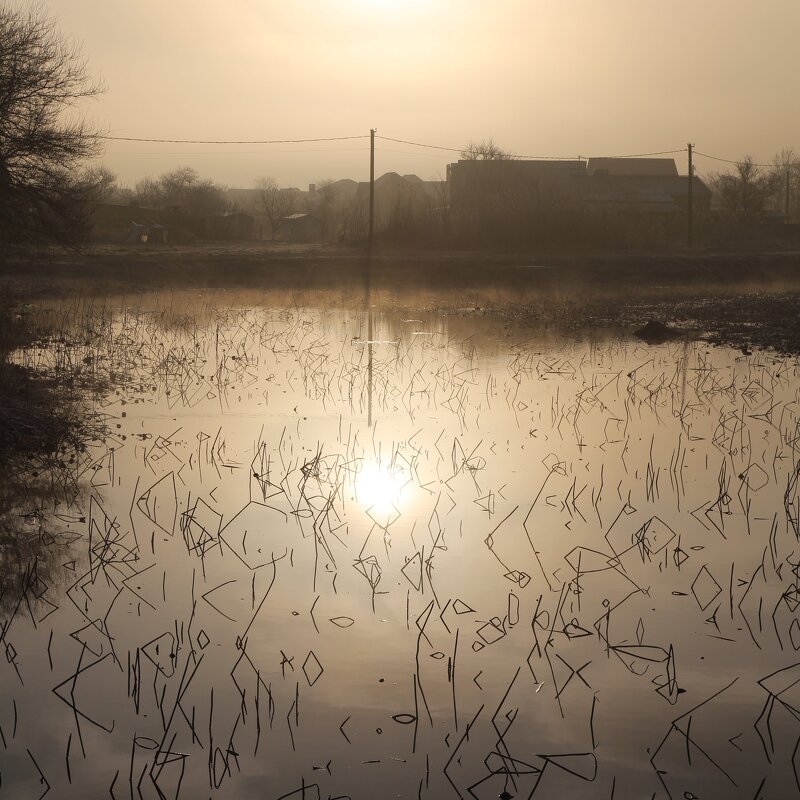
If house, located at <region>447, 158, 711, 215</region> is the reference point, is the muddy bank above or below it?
below

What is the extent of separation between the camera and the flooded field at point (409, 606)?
13.5 feet

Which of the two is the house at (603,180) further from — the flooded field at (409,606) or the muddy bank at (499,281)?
the flooded field at (409,606)

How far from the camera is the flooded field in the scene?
13.5 ft

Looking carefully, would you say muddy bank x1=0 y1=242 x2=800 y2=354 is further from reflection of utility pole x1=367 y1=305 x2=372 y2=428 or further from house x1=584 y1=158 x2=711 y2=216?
house x1=584 y1=158 x2=711 y2=216

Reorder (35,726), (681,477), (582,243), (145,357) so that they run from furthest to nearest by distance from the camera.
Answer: (582,243)
(145,357)
(681,477)
(35,726)

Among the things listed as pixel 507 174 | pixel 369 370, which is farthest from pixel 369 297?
pixel 507 174

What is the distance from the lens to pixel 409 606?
5.71 metres

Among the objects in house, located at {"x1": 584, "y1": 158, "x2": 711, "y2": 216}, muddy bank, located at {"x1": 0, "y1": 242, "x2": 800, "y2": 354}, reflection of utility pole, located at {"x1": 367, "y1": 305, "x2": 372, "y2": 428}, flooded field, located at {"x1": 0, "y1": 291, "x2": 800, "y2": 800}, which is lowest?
flooded field, located at {"x1": 0, "y1": 291, "x2": 800, "y2": 800}

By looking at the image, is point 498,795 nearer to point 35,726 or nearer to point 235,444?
point 35,726

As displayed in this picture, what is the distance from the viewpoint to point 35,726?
4375 millimetres

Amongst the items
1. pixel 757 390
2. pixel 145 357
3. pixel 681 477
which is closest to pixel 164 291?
pixel 145 357

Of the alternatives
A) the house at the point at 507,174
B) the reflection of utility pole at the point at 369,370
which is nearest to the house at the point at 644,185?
the house at the point at 507,174

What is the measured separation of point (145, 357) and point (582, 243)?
117ft

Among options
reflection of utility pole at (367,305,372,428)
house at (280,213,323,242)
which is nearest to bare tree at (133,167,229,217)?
house at (280,213,323,242)
